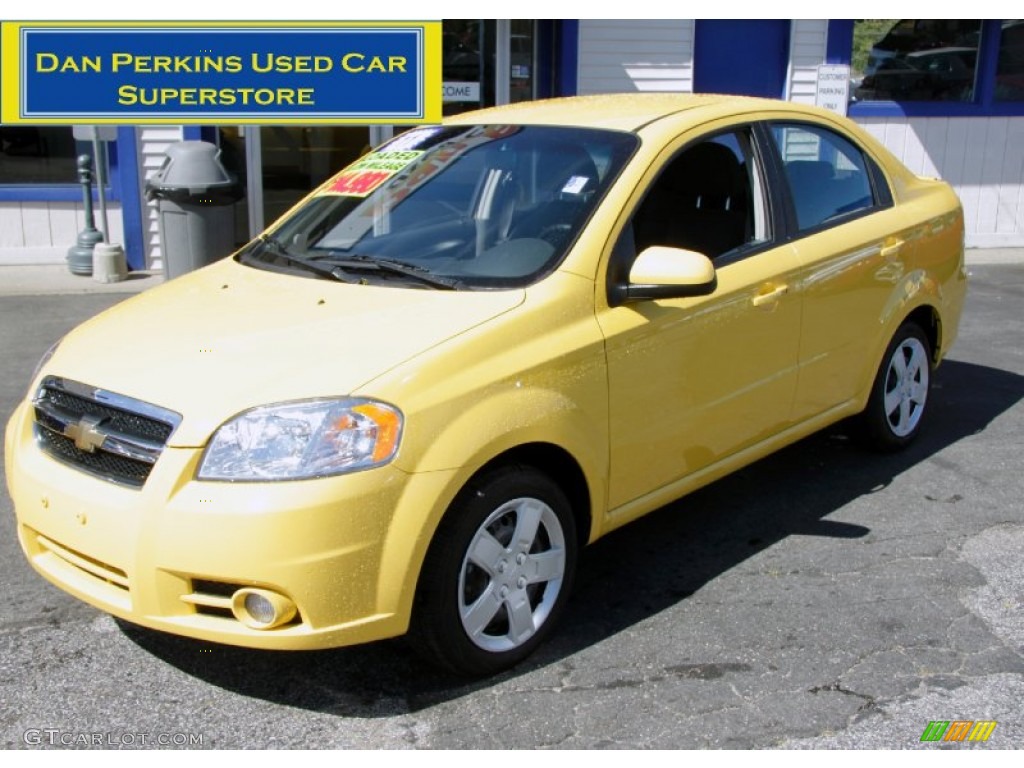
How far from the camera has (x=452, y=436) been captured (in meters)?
3.22

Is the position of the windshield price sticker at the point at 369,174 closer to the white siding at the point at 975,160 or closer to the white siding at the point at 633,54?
the white siding at the point at 633,54

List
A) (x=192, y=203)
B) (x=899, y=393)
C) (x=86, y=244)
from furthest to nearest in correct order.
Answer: (x=86, y=244) < (x=192, y=203) < (x=899, y=393)

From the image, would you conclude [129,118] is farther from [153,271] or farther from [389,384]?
[389,384]

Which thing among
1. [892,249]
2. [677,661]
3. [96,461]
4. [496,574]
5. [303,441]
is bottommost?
[677,661]

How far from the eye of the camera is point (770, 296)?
436 centimetres

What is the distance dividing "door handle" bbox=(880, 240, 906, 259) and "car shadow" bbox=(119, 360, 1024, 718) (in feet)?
3.32

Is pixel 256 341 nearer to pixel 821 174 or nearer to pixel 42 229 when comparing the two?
pixel 821 174

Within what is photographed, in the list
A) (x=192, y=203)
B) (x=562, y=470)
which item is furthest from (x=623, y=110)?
(x=192, y=203)

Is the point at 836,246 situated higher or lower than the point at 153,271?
higher

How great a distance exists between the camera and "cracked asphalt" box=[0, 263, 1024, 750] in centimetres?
326

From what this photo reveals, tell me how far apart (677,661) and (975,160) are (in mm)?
9792

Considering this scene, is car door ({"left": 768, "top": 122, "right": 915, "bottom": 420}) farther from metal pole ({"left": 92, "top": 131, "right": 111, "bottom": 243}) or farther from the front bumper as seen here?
metal pole ({"left": 92, "top": 131, "right": 111, "bottom": 243})
